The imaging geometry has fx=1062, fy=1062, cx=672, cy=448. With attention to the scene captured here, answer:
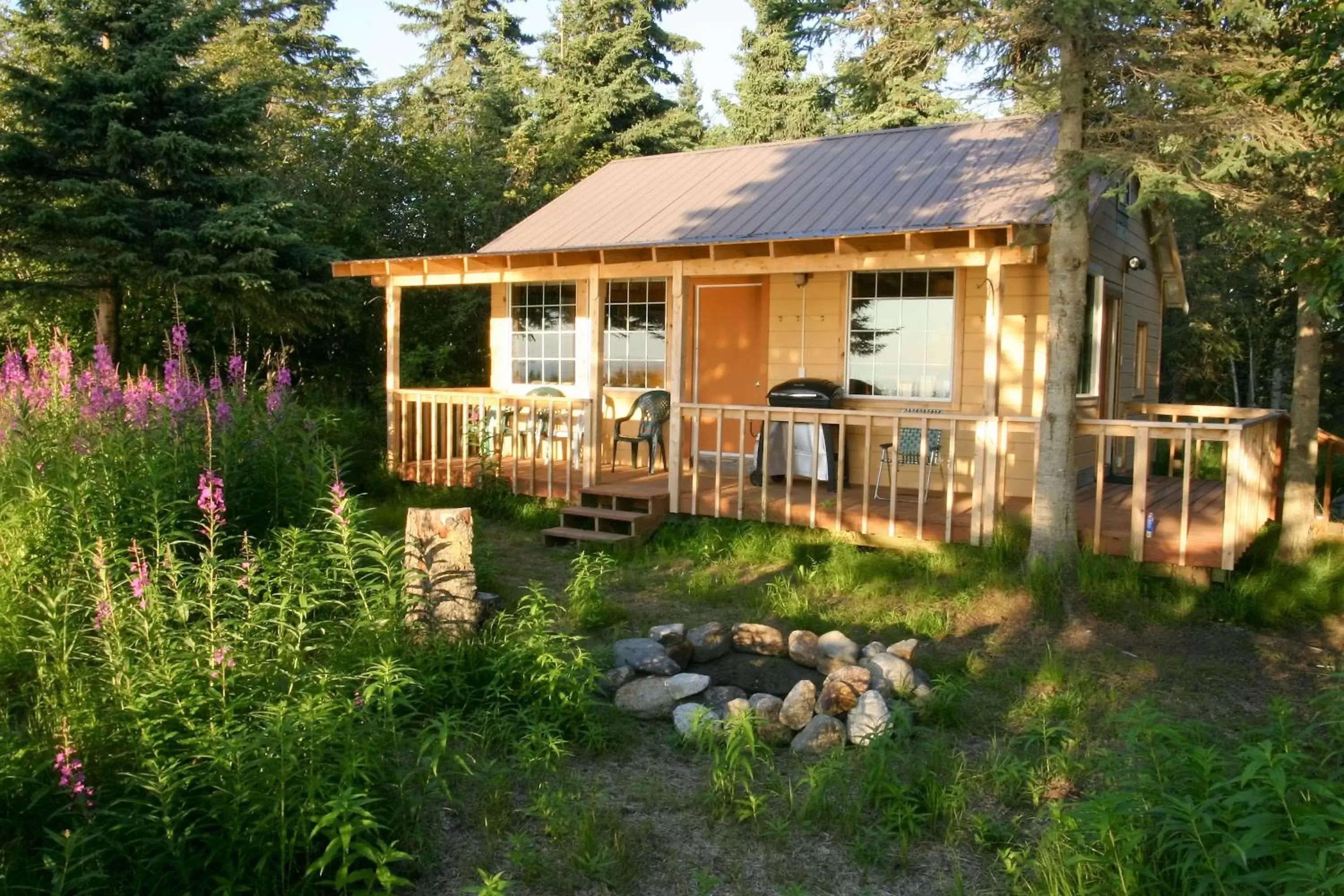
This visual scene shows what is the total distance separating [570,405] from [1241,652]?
5876 millimetres

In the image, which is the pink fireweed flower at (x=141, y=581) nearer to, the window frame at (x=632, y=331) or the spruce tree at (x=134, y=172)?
the window frame at (x=632, y=331)

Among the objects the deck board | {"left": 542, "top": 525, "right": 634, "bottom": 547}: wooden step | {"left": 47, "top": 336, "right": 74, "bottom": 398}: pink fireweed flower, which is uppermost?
{"left": 47, "top": 336, "right": 74, "bottom": 398}: pink fireweed flower

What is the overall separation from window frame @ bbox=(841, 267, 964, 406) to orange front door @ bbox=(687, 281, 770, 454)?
102 centimetres

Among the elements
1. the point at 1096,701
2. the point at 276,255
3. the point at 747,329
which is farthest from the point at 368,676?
the point at 276,255

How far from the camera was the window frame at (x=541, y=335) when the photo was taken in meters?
12.5

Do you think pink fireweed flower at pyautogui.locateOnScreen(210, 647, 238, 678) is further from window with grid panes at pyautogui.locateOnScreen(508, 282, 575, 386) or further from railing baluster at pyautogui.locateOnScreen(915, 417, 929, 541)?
window with grid panes at pyautogui.locateOnScreen(508, 282, 575, 386)

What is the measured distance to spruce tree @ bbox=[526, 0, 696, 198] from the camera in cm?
2153

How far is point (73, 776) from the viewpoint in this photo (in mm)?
3217

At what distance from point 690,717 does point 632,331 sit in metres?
7.67

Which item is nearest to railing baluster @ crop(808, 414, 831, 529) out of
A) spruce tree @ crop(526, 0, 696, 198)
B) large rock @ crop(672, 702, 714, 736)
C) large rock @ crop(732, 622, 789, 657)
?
large rock @ crop(732, 622, 789, 657)

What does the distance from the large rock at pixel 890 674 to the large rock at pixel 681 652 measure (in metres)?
0.96

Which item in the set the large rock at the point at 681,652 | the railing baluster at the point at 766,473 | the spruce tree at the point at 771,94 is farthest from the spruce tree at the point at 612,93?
the large rock at the point at 681,652

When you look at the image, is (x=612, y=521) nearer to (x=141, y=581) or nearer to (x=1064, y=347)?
(x=1064, y=347)

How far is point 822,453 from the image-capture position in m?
9.54
